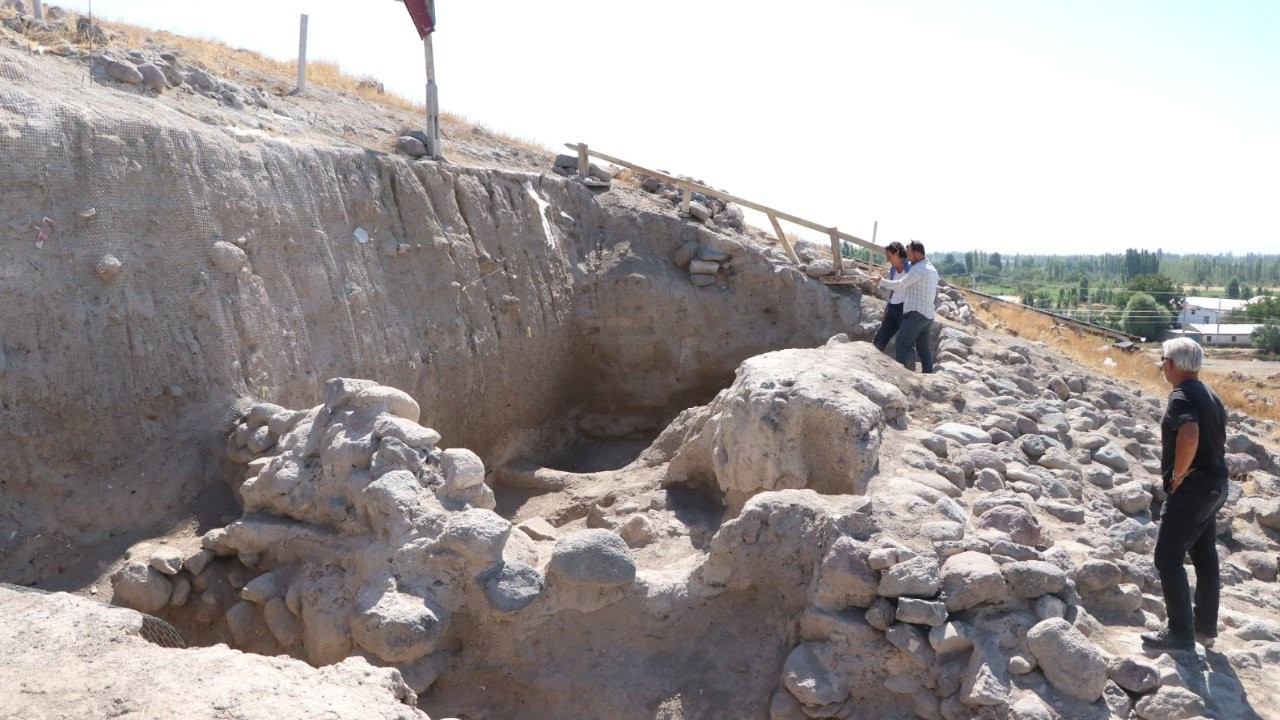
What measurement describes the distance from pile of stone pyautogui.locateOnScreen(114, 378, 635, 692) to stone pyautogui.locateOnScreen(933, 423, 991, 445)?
108 inches

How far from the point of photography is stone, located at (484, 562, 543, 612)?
16.6 ft

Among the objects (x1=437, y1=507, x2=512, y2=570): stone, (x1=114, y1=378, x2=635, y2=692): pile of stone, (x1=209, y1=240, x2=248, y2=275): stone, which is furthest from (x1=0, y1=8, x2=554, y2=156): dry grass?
(x1=437, y1=507, x2=512, y2=570): stone

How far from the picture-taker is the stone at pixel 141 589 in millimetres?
5520

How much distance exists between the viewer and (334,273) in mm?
8078

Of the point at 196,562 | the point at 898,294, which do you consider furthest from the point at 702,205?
the point at 196,562

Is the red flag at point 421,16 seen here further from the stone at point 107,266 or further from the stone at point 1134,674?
the stone at point 1134,674

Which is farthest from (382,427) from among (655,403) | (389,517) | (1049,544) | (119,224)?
(655,403)

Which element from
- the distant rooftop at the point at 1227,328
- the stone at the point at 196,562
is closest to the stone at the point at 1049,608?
the stone at the point at 196,562

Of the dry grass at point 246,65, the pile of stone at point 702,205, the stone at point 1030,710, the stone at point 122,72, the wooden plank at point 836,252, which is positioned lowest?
the stone at point 1030,710

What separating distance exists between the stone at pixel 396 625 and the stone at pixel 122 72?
5.87 meters

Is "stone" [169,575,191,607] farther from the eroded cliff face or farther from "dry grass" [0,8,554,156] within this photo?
"dry grass" [0,8,554,156]

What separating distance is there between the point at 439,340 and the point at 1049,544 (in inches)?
228

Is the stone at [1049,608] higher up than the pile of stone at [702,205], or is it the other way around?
the pile of stone at [702,205]

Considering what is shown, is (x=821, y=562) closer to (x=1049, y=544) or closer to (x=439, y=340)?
(x=1049, y=544)
